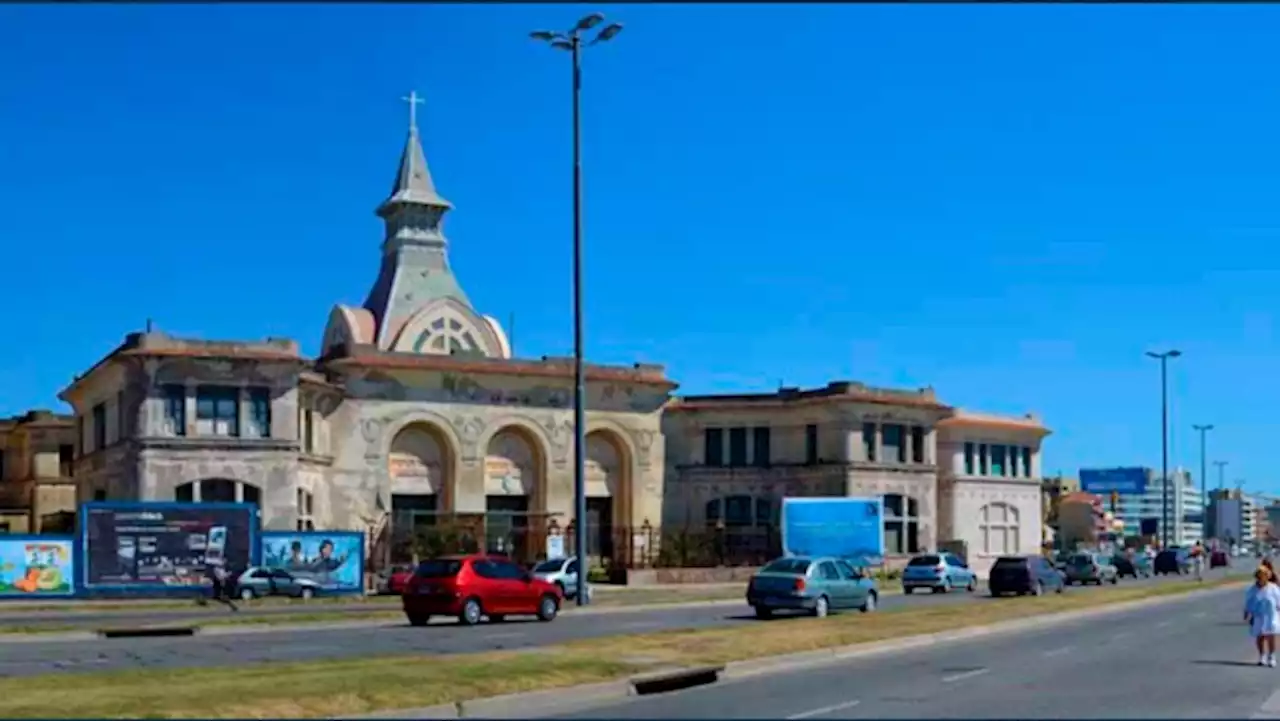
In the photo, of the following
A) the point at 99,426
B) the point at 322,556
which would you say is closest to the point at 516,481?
the point at 99,426

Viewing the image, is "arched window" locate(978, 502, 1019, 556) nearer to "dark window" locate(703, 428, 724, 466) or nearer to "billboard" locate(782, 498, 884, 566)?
"dark window" locate(703, 428, 724, 466)

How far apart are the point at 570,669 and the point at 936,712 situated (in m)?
5.68

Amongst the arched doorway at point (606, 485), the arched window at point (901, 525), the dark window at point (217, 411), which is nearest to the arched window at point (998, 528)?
the arched window at point (901, 525)

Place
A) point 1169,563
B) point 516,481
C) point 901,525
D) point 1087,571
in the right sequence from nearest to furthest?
point 1087,571, point 516,481, point 901,525, point 1169,563

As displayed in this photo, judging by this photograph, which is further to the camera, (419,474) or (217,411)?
(419,474)

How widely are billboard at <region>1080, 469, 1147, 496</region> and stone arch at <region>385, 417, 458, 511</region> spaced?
147 feet

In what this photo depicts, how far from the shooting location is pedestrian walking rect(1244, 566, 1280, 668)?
77.9ft

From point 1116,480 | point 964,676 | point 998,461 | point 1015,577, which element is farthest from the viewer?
point 1116,480

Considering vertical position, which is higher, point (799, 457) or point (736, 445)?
point (736, 445)

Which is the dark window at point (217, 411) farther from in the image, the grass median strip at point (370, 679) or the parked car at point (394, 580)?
the grass median strip at point (370, 679)

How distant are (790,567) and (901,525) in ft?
158

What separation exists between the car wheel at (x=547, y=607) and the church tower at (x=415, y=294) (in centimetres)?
5102

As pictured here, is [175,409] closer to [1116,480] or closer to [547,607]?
[547,607]

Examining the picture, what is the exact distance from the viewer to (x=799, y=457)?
278ft
